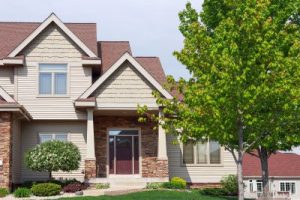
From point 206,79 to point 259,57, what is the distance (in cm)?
195

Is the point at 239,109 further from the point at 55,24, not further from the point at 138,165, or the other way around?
the point at 55,24

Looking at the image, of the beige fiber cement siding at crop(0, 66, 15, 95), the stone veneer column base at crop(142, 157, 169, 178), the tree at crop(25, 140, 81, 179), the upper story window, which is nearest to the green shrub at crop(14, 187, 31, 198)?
the tree at crop(25, 140, 81, 179)

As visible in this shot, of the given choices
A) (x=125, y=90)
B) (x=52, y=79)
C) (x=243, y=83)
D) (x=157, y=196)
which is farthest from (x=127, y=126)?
(x=243, y=83)

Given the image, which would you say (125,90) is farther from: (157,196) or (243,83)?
(243,83)

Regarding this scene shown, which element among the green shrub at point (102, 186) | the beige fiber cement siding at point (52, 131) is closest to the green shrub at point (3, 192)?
the green shrub at point (102, 186)

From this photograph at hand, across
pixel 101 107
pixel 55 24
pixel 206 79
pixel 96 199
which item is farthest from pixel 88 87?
pixel 206 79

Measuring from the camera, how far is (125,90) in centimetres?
2869

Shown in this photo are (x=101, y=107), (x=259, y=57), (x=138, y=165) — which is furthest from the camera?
(x=138, y=165)

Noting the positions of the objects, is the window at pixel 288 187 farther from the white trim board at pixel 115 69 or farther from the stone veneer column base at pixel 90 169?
the stone veneer column base at pixel 90 169

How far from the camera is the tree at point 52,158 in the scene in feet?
85.2

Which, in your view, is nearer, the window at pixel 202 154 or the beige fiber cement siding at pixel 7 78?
the beige fiber cement siding at pixel 7 78

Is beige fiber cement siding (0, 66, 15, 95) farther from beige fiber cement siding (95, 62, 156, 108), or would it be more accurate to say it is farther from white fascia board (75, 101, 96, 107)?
beige fiber cement siding (95, 62, 156, 108)

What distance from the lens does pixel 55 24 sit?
98.6 feet

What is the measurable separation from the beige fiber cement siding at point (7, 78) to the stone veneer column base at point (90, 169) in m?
6.22
